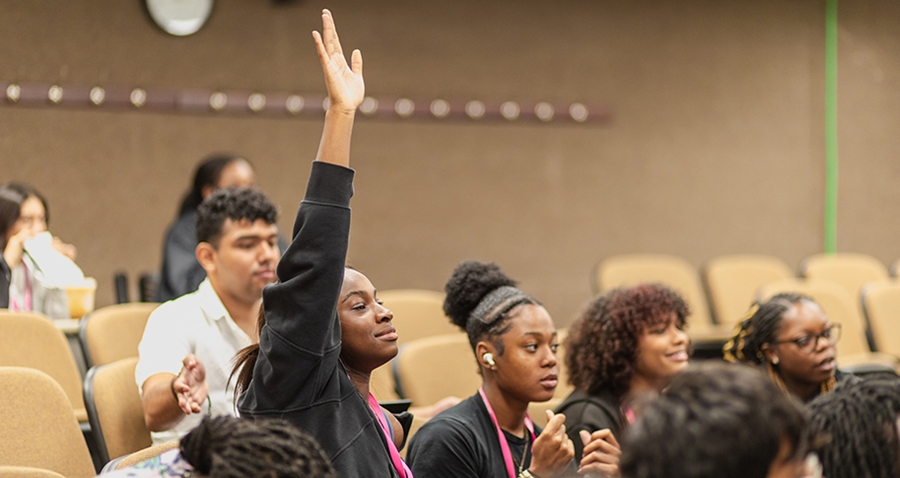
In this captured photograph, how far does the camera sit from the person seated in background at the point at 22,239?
3.58m

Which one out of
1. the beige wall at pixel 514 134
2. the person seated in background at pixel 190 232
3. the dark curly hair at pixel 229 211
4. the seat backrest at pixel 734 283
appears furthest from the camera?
the seat backrest at pixel 734 283

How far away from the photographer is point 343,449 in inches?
58.8

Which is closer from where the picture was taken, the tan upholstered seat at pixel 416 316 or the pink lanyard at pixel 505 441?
the pink lanyard at pixel 505 441

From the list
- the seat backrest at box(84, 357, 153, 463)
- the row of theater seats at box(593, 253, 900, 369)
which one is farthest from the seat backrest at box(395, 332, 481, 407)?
the row of theater seats at box(593, 253, 900, 369)

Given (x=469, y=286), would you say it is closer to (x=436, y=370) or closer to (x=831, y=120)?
(x=436, y=370)

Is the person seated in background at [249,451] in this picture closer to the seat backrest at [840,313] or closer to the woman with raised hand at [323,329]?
the woman with raised hand at [323,329]

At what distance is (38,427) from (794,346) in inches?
82.9

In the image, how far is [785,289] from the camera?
4.35 meters

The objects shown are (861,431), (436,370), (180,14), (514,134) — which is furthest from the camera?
(514,134)

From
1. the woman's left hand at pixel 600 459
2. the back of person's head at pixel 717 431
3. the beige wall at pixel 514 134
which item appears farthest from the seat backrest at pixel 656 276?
the back of person's head at pixel 717 431

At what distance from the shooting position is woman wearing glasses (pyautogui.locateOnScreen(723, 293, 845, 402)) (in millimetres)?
2689

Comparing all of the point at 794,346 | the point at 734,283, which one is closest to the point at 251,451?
the point at 794,346

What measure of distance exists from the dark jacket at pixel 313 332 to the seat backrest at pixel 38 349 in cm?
150

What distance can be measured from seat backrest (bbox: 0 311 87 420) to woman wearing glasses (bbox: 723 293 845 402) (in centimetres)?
212
